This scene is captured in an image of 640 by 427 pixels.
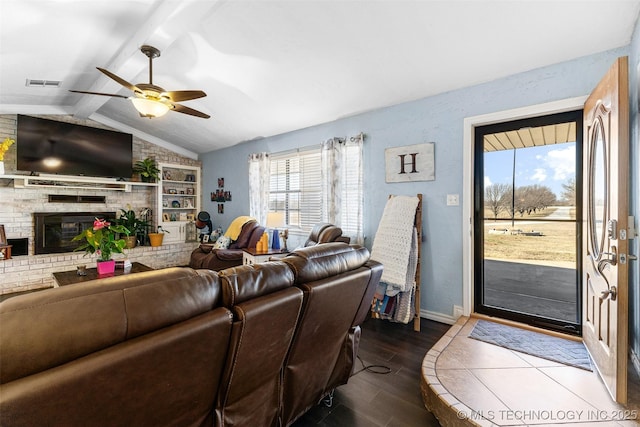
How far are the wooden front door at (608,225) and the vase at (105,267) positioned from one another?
4.33 metres

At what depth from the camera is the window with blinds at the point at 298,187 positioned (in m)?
4.63

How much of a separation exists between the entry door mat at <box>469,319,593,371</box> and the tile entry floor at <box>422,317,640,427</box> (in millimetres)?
106

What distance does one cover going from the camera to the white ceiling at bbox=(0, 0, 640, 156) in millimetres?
2240

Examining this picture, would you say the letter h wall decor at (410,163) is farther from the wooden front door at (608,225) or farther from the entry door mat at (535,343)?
the entry door mat at (535,343)

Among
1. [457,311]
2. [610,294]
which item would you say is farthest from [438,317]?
[610,294]

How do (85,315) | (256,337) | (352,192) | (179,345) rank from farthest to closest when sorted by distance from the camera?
(352,192), (256,337), (179,345), (85,315)

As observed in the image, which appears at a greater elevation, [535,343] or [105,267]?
[105,267]

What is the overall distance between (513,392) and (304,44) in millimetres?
3135

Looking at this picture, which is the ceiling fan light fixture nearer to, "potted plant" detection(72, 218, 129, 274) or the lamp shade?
"potted plant" detection(72, 218, 129, 274)

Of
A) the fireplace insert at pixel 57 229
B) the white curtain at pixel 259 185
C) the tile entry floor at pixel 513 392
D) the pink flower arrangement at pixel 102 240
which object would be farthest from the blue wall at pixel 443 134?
the fireplace insert at pixel 57 229

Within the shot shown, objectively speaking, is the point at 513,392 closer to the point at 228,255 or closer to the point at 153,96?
the point at 153,96

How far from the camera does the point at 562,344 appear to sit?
246 cm

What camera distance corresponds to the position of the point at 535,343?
2477 millimetres

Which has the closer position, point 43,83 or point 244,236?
point 43,83
